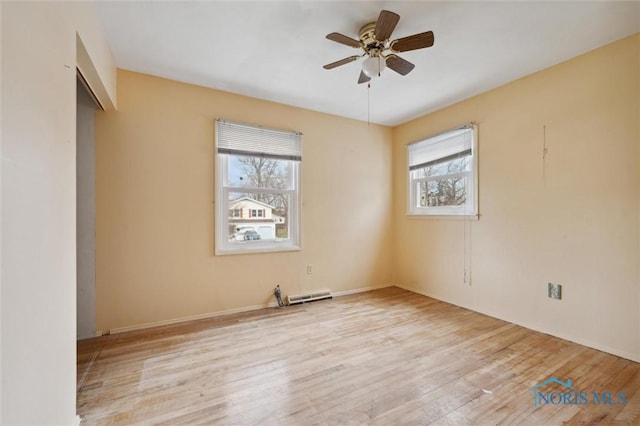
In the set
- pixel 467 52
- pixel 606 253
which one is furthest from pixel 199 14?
pixel 606 253

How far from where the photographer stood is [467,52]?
2.35 metres

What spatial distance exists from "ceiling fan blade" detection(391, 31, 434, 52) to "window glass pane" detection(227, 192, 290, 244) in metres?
2.09

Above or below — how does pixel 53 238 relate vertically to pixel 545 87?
below

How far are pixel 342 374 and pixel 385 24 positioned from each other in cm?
236

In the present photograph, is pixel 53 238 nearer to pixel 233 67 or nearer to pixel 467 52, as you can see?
pixel 233 67

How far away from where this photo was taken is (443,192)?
3641mm

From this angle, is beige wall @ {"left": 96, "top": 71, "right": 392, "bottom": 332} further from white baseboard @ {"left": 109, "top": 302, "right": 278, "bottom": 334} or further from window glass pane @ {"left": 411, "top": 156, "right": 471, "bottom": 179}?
window glass pane @ {"left": 411, "top": 156, "right": 471, "bottom": 179}

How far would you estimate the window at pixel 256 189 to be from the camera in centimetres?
310

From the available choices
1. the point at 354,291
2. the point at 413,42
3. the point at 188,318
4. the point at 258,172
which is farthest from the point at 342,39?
the point at 354,291

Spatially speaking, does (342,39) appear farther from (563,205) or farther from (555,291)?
(555,291)

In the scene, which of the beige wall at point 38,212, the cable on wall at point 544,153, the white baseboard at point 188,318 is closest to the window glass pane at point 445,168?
the cable on wall at point 544,153

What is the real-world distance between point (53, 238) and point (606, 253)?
3.69 meters

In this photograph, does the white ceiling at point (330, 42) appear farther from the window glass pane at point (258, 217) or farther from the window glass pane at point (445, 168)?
the window glass pane at point (258, 217)

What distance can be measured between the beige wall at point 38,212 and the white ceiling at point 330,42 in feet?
2.59
